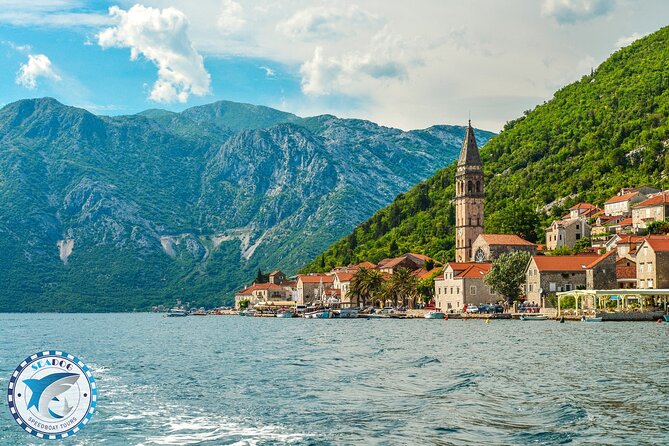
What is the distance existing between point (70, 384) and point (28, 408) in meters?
1.32

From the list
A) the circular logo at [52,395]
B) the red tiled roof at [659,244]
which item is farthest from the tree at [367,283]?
the circular logo at [52,395]

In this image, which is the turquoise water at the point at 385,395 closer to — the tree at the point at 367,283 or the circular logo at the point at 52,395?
the circular logo at the point at 52,395

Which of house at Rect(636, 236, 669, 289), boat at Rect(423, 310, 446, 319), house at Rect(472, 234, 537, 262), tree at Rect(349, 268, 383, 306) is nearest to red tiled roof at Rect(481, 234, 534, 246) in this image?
house at Rect(472, 234, 537, 262)

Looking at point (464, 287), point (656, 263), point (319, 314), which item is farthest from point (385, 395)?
point (319, 314)

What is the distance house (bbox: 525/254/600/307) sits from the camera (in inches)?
4744

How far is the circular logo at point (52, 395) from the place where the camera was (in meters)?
23.5

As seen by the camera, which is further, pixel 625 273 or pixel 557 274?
pixel 557 274

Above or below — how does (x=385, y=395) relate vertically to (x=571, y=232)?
below

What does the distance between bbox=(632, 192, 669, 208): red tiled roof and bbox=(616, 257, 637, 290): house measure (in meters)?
27.4

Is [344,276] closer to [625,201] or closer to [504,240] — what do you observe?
[504,240]

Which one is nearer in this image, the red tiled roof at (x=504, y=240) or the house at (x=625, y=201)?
the red tiled roof at (x=504, y=240)

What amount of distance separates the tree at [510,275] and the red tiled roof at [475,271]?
8037 millimetres

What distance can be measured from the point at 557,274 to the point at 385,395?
87.8 metres

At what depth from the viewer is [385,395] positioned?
37969 mm
